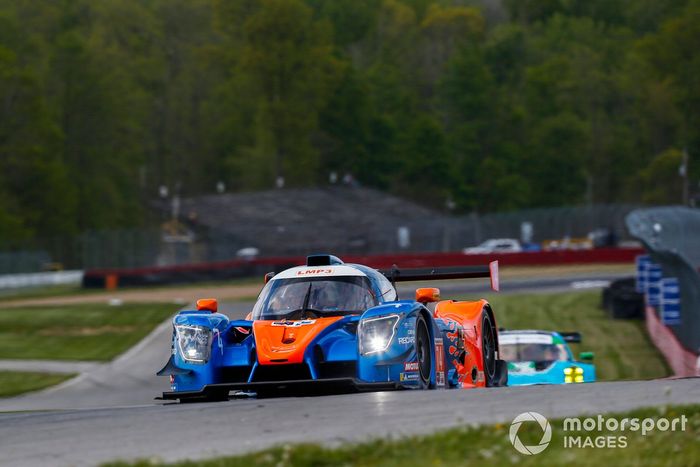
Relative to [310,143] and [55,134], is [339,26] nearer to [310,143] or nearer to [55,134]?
[310,143]

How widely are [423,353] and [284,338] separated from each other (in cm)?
131

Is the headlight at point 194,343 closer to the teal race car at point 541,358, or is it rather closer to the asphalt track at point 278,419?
the asphalt track at point 278,419

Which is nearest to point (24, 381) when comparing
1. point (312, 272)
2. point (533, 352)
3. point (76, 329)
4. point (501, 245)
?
point (533, 352)

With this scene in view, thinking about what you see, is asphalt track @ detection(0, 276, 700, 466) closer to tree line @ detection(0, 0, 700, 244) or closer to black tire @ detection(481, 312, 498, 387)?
black tire @ detection(481, 312, 498, 387)

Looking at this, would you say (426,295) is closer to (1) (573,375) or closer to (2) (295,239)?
(1) (573,375)

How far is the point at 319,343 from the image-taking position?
11.4 m

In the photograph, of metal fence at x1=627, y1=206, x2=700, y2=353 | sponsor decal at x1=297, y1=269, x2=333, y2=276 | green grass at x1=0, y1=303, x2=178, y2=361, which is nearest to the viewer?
sponsor decal at x1=297, y1=269, x2=333, y2=276

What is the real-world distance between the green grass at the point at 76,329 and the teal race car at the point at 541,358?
42.3ft

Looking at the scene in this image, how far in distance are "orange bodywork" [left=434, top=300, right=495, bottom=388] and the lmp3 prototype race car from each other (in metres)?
0.03

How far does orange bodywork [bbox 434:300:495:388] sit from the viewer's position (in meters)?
12.7

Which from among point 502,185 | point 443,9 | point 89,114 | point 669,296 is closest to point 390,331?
point 669,296

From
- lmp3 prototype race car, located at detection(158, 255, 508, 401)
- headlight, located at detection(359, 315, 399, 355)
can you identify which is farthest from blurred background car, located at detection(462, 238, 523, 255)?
headlight, located at detection(359, 315, 399, 355)

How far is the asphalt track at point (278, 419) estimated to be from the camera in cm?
771

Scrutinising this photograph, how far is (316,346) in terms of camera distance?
448 inches
